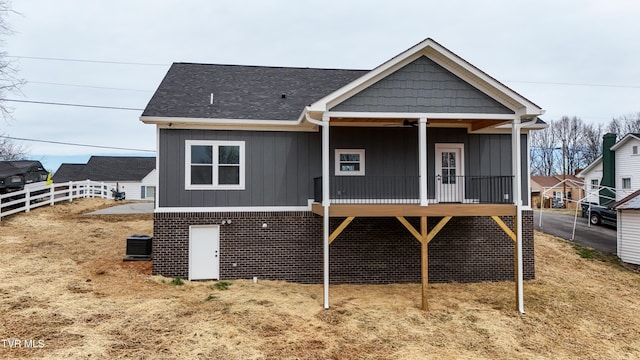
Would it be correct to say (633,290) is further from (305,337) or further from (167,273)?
(167,273)

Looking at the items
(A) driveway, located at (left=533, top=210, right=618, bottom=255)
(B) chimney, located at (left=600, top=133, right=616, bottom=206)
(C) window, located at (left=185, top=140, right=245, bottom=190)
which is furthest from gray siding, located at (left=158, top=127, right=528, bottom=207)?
(B) chimney, located at (left=600, top=133, right=616, bottom=206)

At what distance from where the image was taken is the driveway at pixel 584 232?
17.5 m

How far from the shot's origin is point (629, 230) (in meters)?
15.7

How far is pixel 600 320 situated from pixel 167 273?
38.1 feet

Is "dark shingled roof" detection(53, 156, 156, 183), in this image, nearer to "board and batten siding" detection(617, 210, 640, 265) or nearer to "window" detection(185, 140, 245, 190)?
"window" detection(185, 140, 245, 190)

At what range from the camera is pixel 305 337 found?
297 inches

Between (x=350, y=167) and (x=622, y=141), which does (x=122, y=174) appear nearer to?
(x=350, y=167)

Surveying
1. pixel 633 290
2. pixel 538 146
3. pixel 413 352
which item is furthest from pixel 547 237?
pixel 538 146

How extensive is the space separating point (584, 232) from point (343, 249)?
16.0m

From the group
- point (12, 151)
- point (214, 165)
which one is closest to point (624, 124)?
point (214, 165)

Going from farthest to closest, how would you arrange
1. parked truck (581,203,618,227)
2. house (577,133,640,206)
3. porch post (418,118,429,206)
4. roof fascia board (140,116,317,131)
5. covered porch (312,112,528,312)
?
house (577,133,640,206) → parked truck (581,203,618,227) → covered porch (312,112,528,312) → roof fascia board (140,116,317,131) → porch post (418,118,429,206)

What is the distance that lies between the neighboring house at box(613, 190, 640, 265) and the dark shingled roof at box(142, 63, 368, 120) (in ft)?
41.9

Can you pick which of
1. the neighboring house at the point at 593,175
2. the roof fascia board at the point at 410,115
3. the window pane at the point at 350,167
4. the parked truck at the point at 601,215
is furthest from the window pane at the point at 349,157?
the neighboring house at the point at 593,175

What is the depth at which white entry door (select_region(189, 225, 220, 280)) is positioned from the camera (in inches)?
440
